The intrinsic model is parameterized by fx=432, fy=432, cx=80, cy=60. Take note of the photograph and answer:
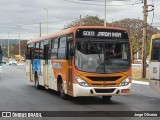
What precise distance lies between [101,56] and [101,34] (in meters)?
0.93

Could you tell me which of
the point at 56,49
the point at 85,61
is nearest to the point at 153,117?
the point at 85,61

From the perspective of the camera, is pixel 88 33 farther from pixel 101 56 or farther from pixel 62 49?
pixel 62 49

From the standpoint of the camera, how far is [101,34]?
1638 cm

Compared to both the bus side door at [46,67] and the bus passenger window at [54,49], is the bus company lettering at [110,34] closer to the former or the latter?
the bus passenger window at [54,49]

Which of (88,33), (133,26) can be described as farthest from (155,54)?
(133,26)

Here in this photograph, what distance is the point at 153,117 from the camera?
12.5 m

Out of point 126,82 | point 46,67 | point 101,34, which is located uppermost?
point 101,34

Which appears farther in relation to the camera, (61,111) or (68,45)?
(68,45)

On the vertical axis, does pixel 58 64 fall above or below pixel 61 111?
above

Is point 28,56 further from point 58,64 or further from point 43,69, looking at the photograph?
point 58,64

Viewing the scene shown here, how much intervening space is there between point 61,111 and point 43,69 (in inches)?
322

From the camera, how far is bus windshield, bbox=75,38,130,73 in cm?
1575

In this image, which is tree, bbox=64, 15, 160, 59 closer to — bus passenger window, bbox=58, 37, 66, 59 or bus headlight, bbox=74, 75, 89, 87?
bus passenger window, bbox=58, 37, 66, 59

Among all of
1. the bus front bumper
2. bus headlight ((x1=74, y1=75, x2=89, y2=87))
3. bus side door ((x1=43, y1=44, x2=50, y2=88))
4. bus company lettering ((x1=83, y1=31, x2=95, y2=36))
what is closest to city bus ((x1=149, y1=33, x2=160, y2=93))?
the bus front bumper
